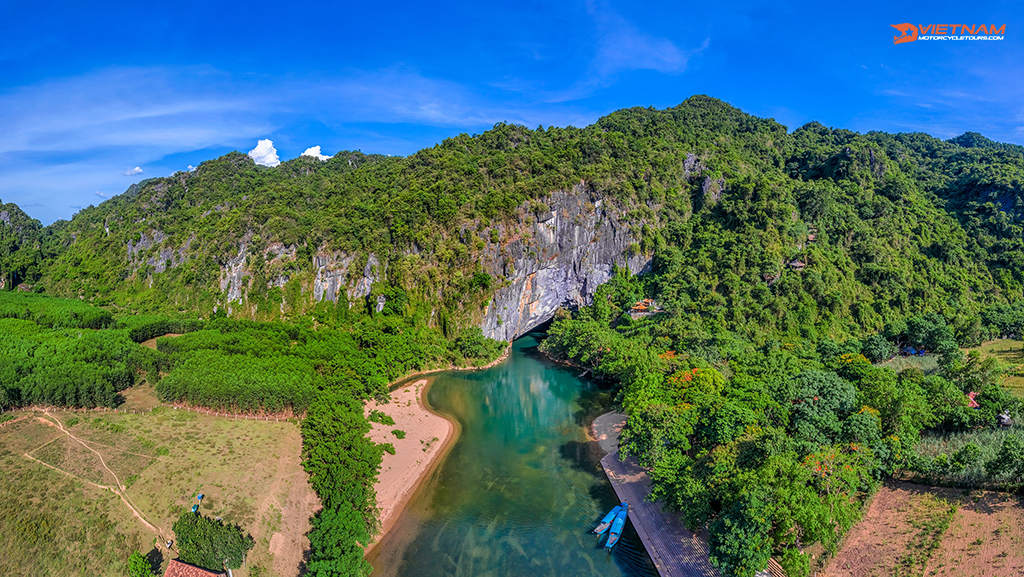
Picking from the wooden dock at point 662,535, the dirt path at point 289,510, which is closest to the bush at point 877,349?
the wooden dock at point 662,535

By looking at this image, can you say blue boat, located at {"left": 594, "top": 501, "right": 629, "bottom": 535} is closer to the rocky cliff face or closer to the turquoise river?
the turquoise river

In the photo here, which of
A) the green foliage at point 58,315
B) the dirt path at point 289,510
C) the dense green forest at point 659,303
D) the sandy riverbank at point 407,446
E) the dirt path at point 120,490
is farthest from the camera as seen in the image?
the green foliage at point 58,315

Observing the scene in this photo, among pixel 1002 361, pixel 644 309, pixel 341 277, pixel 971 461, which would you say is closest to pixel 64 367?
pixel 341 277

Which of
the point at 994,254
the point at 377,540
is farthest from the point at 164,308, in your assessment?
the point at 994,254

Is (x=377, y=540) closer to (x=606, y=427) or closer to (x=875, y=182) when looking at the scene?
(x=606, y=427)

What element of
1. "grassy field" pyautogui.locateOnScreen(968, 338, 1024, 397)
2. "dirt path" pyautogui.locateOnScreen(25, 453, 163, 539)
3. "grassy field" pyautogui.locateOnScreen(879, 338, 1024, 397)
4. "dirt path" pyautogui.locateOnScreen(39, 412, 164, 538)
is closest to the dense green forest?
"grassy field" pyautogui.locateOnScreen(879, 338, 1024, 397)

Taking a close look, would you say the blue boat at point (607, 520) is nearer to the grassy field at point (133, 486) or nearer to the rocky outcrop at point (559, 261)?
the grassy field at point (133, 486)
